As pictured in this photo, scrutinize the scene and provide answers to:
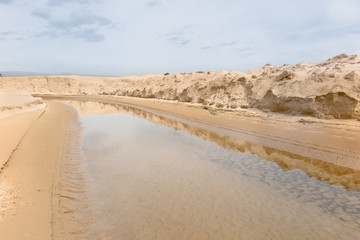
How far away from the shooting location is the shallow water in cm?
388

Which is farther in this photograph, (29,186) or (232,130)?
(232,130)

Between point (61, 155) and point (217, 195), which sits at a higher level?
point (61, 155)

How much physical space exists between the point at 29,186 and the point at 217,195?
4.03 m

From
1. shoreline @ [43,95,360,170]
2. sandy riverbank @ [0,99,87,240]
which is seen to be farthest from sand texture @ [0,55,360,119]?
sandy riverbank @ [0,99,87,240]

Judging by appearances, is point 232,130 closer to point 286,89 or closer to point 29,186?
point 286,89

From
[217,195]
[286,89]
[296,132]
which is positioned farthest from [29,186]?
[286,89]

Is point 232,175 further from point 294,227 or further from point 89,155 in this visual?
point 89,155

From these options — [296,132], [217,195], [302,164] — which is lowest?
[217,195]

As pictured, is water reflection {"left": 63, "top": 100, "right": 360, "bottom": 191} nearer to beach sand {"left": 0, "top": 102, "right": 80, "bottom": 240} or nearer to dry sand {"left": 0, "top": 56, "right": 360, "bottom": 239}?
dry sand {"left": 0, "top": 56, "right": 360, "bottom": 239}

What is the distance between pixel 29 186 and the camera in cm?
466

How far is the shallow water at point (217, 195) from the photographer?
388 cm

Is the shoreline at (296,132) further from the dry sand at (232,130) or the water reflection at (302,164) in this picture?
the water reflection at (302,164)

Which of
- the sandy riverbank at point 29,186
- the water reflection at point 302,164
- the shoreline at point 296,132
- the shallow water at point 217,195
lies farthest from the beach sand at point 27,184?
the shoreline at point 296,132

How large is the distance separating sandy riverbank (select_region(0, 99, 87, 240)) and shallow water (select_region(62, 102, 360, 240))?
758 mm
